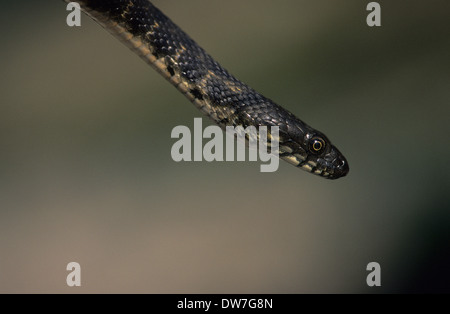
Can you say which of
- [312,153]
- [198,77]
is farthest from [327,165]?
[198,77]

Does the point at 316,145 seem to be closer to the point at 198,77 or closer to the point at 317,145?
the point at 317,145

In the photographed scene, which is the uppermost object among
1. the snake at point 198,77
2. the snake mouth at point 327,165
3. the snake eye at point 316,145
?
the snake at point 198,77

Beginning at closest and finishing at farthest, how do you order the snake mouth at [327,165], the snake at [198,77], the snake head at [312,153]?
the snake at [198,77] → the snake head at [312,153] → the snake mouth at [327,165]

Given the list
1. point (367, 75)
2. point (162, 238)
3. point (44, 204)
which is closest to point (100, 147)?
point (44, 204)

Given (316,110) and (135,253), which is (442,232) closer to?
(316,110)

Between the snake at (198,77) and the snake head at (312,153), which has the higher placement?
the snake at (198,77)

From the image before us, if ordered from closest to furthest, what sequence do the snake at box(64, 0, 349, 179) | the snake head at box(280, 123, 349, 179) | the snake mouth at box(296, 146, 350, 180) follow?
the snake at box(64, 0, 349, 179) < the snake head at box(280, 123, 349, 179) < the snake mouth at box(296, 146, 350, 180)

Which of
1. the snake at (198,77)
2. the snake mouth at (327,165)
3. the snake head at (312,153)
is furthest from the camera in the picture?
the snake mouth at (327,165)

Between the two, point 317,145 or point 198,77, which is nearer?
point 198,77
